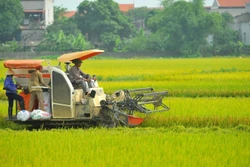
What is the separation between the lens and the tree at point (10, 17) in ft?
240

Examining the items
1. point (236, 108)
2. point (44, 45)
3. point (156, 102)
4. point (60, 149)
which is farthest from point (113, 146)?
point (44, 45)

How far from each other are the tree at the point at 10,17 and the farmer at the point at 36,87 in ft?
195

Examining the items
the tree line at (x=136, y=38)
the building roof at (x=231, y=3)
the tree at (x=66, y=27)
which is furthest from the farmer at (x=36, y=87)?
the building roof at (x=231, y=3)

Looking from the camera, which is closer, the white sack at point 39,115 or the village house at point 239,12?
the white sack at point 39,115

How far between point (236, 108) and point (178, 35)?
58678mm

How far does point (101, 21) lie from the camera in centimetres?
7562

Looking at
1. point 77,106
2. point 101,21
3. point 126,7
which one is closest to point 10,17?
point 101,21

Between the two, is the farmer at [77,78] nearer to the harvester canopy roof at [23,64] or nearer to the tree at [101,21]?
Result: the harvester canopy roof at [23,64]

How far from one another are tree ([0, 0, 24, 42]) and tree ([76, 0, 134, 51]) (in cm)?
630

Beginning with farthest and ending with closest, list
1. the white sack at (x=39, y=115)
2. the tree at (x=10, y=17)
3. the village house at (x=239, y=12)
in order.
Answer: the village house at (x=239, y=12) → the tree at (x=10, y=17) → the white sack at (x=39, y=115)

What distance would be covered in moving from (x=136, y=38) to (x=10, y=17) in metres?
12.4

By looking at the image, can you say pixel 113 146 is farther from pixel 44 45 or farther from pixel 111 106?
pixel 44 45

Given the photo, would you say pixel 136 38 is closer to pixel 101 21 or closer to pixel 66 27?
pixel 101 21

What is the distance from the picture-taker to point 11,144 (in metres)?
11.0
